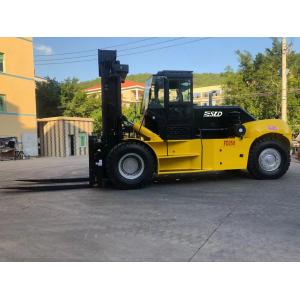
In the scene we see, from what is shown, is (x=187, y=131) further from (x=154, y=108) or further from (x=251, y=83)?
(x=251, y=83)

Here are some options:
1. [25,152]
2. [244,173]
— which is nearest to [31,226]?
[244,173]

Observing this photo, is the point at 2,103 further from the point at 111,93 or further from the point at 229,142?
the point at 229,142

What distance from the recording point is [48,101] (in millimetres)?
42875

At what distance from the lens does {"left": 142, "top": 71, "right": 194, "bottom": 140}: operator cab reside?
8742mm

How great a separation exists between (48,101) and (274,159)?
37.4 metres

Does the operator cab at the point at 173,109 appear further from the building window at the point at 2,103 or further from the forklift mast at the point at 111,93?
the building window at the point at 2,103

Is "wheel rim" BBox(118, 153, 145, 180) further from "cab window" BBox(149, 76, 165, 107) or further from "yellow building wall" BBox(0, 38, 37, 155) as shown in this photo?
"yellow building wall" BBox(0, 38, 37, 155)

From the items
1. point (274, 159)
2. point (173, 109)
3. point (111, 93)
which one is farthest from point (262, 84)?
point (111, 93)

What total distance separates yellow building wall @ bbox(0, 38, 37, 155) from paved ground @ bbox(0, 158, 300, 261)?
59.6ft

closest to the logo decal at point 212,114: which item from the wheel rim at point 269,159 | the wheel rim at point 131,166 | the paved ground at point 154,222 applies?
the wheel rim at point 269,159

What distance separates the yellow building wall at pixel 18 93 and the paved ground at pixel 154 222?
18170 millimetres

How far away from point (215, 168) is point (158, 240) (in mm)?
4522

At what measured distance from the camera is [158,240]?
4680mm

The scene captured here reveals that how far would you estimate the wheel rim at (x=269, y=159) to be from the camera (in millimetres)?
9320
